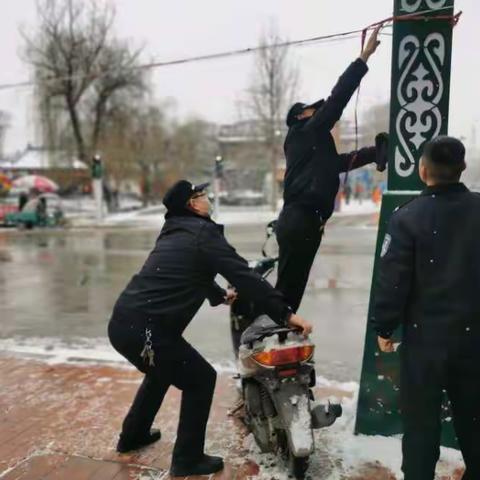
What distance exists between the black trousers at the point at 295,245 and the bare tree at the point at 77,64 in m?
33.4

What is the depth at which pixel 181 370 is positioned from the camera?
3.20m

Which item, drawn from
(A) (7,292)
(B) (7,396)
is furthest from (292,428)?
(A) (7,292)

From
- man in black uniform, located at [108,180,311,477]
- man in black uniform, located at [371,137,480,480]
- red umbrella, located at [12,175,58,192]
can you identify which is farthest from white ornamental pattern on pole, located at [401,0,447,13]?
red umbrella, located at [12,175,58,192]

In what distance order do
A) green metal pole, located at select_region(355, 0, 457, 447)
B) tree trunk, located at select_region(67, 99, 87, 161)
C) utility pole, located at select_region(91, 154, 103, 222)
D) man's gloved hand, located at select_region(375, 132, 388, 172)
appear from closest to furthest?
1. green metal pole, located at select_region(355, 0, 457, 447)
2. man's gloved hand, located at select_region(375, 132, 388, 172)
3. utility pole, located at select_region(91, 154, 103, 222)
4. tree trunk, located at select_region(67, 99, 87, 161)

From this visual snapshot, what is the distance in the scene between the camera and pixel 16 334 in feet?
23.3

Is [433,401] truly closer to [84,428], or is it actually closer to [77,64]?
[84,428]

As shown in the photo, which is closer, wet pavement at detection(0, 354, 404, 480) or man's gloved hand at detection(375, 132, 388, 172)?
wet pavement at detection(0, 354, 404, 480)

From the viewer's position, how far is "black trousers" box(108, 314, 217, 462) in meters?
3.12

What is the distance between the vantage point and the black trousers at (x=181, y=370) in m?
3.12

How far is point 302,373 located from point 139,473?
113cm

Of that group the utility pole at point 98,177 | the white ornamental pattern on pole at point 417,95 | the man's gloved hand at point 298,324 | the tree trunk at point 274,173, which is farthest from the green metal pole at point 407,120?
the tree trunk at point 274,173

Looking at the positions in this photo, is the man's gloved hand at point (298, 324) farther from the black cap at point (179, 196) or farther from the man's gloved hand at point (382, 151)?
the man's gloved hand at point (382, 151)

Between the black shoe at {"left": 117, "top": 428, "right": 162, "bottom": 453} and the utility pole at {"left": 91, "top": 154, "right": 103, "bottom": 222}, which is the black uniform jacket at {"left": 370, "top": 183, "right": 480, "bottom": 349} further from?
the utility pole at {"left": 91, "top": 154, "right": 103, "bottom": 222}

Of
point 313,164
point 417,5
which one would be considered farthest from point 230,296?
point 417,5
